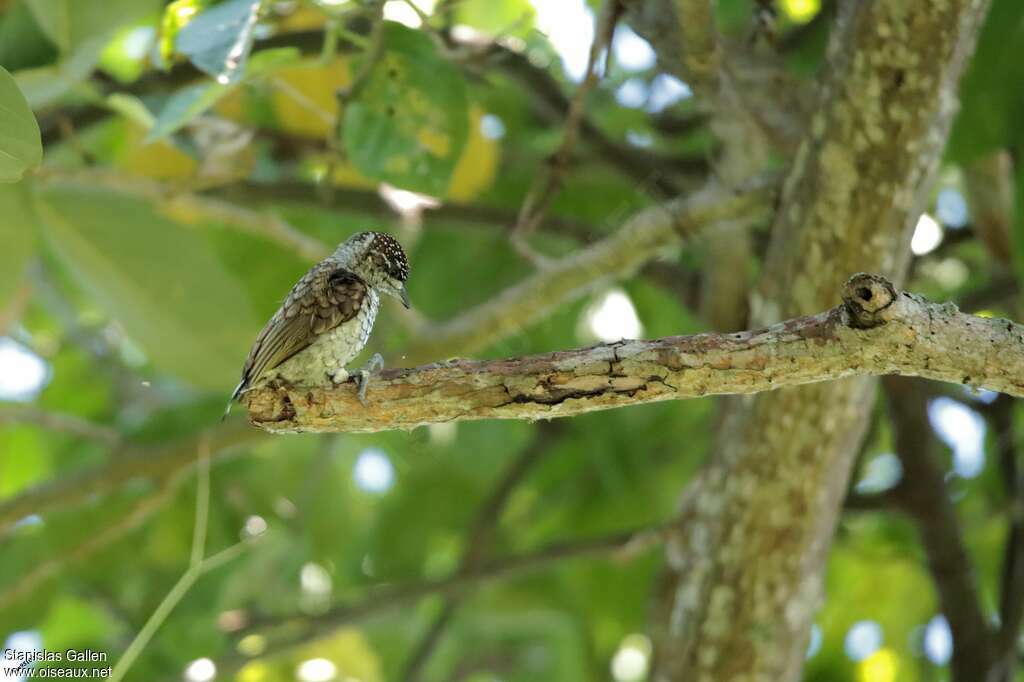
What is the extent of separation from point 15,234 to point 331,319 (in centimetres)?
140

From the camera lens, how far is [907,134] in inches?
114

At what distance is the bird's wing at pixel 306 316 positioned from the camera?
2.35 m

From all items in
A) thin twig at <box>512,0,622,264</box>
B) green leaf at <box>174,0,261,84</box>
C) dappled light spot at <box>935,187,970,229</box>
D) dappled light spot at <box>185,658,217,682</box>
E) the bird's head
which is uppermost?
dappled light spot at <box>935,187,970,229</box>

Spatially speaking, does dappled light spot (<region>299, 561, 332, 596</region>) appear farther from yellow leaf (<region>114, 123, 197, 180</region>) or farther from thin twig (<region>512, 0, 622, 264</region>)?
thin twig (<region>512, 0, 622, 264</region>)

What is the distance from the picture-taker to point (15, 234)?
3.37m

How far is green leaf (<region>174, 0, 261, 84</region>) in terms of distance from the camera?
237 centimetres

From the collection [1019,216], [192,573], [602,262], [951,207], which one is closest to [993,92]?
[1019,216]

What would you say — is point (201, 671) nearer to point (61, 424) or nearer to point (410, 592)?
point (410, 592)

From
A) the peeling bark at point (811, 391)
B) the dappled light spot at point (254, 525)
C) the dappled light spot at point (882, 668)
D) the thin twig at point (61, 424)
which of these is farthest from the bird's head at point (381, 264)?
the dappled light spot at point (882, 668)

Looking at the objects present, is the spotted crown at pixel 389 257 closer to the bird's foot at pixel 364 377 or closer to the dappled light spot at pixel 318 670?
the bird's foot at pixel 364 377

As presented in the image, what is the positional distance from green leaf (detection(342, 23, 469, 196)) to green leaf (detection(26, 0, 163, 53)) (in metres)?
A: 0.75

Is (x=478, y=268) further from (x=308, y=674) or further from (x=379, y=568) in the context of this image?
(x=308, y=674)

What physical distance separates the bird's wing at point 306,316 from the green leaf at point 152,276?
110cm

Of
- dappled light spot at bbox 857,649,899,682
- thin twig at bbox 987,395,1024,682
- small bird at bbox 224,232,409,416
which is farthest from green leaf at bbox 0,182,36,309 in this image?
dappled light spot at bbox 857,649,899,682
